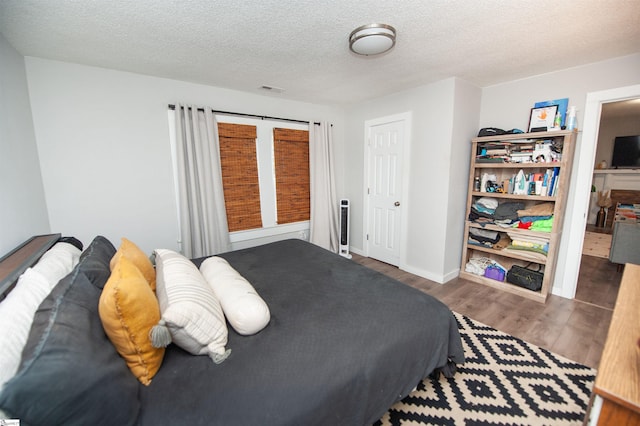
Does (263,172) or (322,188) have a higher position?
(263,172)

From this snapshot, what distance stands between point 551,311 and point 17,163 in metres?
4.72

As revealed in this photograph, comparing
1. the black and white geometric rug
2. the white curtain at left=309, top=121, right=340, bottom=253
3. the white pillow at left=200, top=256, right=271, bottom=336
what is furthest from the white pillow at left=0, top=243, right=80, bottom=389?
the white curtain at left=309, top=121, right=340, bottom=253

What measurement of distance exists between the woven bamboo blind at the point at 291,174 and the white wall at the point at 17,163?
7.51 feet

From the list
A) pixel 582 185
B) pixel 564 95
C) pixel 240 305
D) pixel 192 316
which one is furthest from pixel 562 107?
pixel 192 316

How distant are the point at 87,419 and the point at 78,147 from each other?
2570 mm

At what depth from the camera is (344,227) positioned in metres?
4.19

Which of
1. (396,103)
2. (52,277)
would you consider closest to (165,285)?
(52,277)

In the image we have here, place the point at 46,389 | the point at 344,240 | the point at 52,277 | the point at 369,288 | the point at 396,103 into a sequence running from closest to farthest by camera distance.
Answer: the point at 46,389 → the point at 52,277 → the point at 369,288 → the point at 396,103 → the point at 344,240

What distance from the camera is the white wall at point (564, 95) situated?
236 centimetres

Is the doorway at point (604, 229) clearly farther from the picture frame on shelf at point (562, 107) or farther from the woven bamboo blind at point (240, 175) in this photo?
the woven bamboo blind at point (240, 175)

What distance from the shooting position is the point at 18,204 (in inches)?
72.0

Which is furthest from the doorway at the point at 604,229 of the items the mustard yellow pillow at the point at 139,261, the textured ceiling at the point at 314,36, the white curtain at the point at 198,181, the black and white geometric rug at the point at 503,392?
the white curtain at the point at 198,181

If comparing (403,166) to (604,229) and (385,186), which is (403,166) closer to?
(385,186)

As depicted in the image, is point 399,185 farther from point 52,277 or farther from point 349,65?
point 52,277
